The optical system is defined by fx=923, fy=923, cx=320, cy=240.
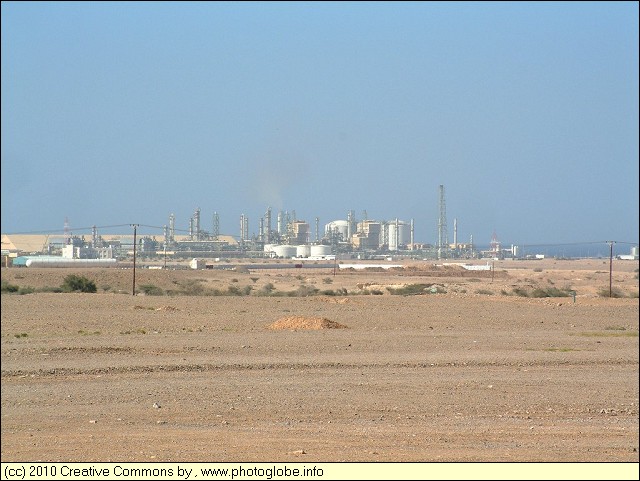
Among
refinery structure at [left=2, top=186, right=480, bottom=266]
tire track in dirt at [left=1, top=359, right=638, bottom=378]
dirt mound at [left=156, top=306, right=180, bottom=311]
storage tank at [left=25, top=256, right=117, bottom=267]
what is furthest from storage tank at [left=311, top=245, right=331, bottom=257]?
tire track in dirt at [left=1, top=359, right=638, bottom=378]

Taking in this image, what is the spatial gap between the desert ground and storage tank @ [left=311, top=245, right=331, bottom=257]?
9844 cm

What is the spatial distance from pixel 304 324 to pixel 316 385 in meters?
12.3

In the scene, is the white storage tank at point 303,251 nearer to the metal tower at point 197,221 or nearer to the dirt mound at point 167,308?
the metal tower at point 197,221

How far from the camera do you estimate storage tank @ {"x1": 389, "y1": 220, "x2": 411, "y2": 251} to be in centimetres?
16175

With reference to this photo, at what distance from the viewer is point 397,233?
162375 mm

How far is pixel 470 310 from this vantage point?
37.3 metres

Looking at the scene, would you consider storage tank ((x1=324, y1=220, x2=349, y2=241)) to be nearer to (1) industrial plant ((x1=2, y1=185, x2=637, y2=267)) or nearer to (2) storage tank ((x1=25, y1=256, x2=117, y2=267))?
(1) industrial plant ((x1=2, y1=185, x2=637, y2=267))

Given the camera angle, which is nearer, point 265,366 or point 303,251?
point 265,366

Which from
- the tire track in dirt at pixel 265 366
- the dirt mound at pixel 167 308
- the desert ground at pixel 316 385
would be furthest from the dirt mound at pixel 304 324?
the tire track in dirt at pixel 265 366

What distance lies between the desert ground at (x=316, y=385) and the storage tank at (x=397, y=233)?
12467 cm

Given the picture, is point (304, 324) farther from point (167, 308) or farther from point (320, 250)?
point (320, 250)

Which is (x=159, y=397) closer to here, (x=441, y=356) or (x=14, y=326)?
(x=441, y=356)

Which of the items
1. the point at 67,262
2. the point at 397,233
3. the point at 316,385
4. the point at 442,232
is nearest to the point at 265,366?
the point at 316,385

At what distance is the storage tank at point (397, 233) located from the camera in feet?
531
